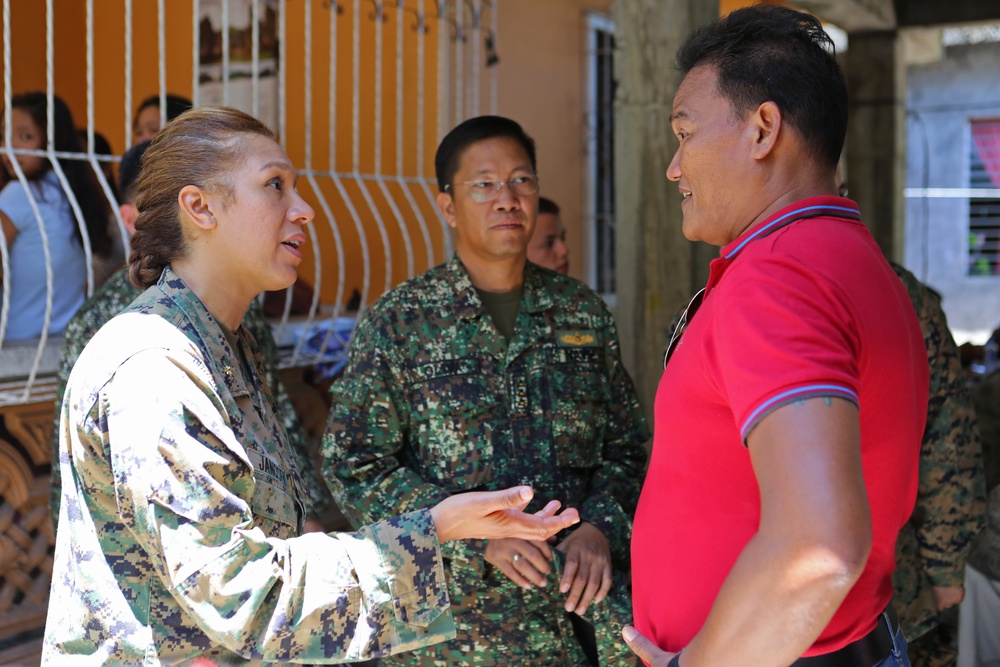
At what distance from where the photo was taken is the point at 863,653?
1339 millimetres

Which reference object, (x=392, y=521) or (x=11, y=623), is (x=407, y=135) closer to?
(x=11, y=623)

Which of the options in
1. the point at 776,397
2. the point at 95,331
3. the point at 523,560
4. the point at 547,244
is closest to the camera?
the point at 776,397

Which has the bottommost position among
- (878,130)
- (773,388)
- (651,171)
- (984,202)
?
(773,388)

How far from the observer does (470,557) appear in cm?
222

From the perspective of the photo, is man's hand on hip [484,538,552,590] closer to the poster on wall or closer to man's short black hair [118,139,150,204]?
man's short black hair [118,139,150,204]

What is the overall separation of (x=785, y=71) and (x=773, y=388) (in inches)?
20.3

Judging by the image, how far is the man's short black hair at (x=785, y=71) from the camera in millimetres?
1372

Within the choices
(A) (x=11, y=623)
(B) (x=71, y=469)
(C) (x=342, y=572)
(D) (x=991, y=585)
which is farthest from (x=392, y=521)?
(D) (x=991, y=585)

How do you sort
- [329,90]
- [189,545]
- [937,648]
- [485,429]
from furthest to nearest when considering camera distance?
1. [329,90]
2. [937,648]
3. [485,429]
4. [189,545]

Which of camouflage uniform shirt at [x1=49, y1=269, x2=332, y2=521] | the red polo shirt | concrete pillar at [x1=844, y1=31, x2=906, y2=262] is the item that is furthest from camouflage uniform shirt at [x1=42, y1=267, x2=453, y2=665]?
concrete pillar at [x1=844, y1=31, x2=906, y2=262]

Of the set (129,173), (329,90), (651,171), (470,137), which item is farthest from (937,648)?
(329,90)

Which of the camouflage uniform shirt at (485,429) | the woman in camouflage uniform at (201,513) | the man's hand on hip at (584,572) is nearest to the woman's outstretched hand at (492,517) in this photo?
the woman in camouflage uniform at (201,513)

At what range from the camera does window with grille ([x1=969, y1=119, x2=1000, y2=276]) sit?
44.5 ft

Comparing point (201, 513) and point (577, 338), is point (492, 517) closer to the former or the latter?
point (201, 513)
